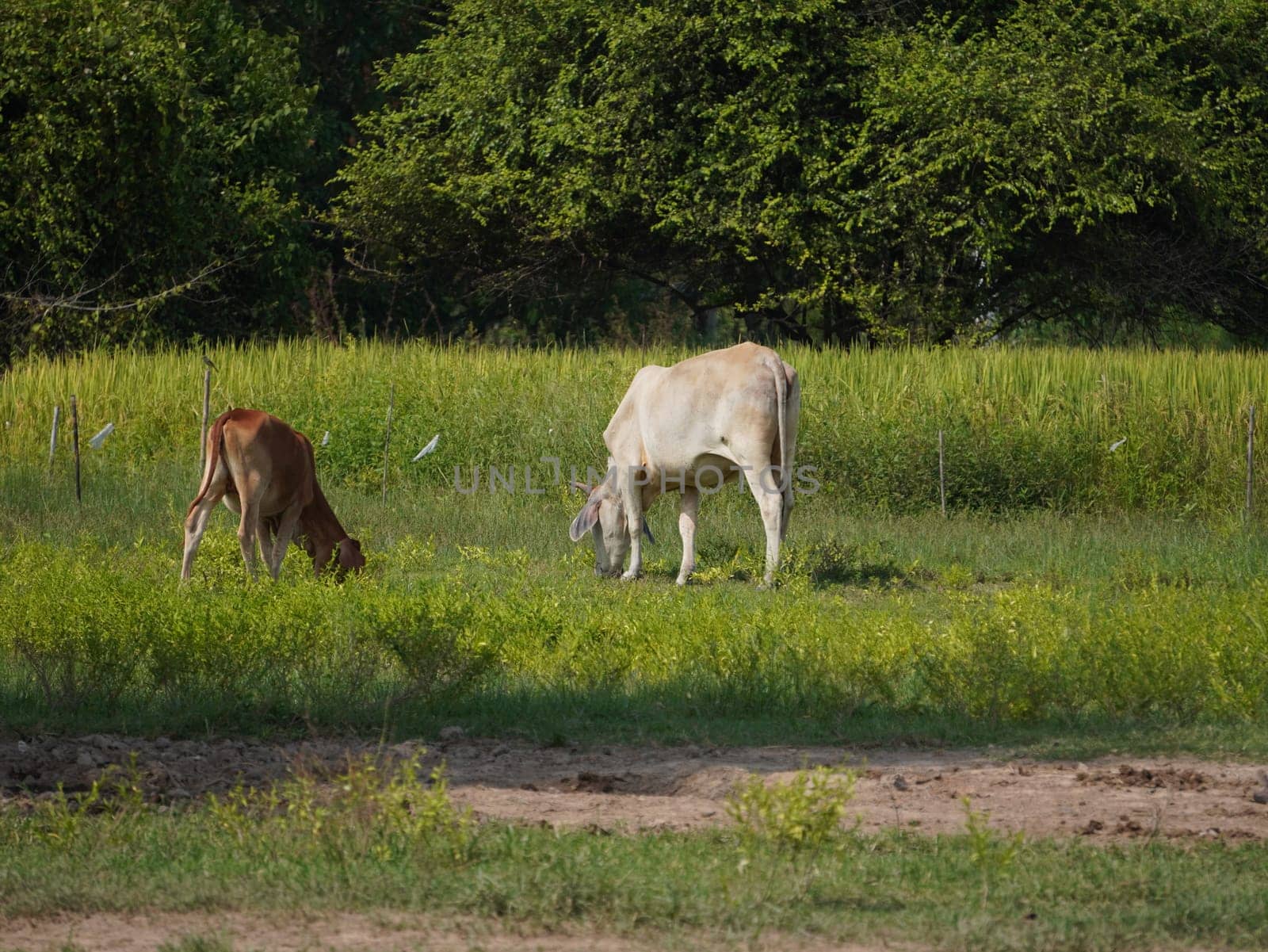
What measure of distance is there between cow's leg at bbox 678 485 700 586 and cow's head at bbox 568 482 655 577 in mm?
380

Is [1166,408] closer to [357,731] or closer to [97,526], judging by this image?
[97,526]

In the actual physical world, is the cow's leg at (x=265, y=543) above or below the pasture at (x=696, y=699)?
above

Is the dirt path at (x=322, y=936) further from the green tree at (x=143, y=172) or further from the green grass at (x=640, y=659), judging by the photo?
the green tree at (x=143, y=172)

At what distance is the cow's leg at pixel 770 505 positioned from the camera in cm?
1305

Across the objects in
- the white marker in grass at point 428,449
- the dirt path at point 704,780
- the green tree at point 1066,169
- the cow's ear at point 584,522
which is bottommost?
the dirt path at point 704,780

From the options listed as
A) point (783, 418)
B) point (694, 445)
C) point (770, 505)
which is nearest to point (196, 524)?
point (694, 445)

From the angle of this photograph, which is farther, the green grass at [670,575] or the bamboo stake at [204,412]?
the bamboo stake at [204,412]

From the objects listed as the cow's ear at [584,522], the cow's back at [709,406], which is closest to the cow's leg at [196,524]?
the cow's ear at [584,522]

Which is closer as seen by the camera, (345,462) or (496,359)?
(345,462)

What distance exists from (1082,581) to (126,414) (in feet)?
41.4

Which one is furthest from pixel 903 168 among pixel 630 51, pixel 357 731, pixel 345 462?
pixel 357 731

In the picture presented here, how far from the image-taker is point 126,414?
67.7 feet

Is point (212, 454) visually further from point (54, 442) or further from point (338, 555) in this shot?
point (54, 442)

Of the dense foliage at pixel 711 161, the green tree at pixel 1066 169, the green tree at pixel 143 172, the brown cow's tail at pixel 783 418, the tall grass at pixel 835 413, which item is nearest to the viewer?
the brown cow's tail at pixel 783 418
